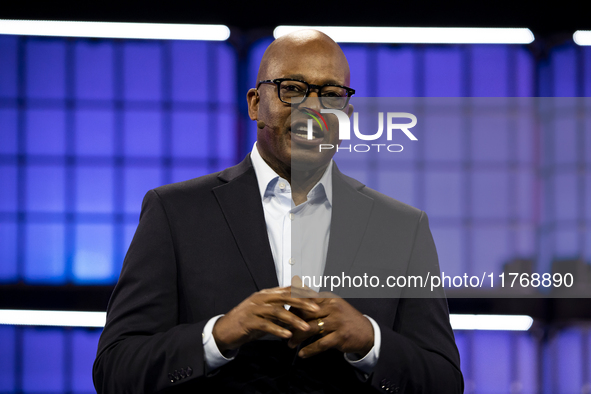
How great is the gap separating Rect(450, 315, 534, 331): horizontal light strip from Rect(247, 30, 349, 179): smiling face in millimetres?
1878

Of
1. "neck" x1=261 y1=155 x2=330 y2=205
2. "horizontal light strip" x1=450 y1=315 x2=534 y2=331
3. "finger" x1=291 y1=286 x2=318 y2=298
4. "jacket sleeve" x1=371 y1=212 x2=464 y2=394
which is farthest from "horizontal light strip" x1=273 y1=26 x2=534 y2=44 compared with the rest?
"finger" x1=291 y1=286 x2=318 y2=298

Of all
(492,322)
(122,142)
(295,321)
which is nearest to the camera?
(295,321)

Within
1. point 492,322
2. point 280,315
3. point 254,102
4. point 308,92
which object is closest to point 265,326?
point 280,315

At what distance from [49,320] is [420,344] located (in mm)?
2481

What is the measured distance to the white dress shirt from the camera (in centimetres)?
104

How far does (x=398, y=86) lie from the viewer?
294 cm

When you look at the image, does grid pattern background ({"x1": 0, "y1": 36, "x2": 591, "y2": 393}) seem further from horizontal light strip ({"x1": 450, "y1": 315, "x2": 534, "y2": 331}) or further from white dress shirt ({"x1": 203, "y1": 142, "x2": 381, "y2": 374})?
white dress shirt ({"x1": 203, "y1": 142, "x2": 381, "y2": 374})

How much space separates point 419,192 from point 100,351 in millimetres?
783

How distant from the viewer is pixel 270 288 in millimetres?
991

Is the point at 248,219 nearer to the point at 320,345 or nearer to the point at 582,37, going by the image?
the point at 320,345

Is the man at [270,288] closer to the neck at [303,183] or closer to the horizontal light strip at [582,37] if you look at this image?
the neck at [303,183]

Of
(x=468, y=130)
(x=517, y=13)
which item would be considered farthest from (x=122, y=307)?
(x=517, y=13)

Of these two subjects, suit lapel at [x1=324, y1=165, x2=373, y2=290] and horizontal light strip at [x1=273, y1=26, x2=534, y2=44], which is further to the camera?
horizontal light strip at [x1=273, y1=26, x2=534, y2=44]

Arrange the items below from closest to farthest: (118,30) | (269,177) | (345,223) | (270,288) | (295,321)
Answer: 1. (295,321)
2. (270,288)
3. (345,223)
4. (269,177)
5. (118,30)
